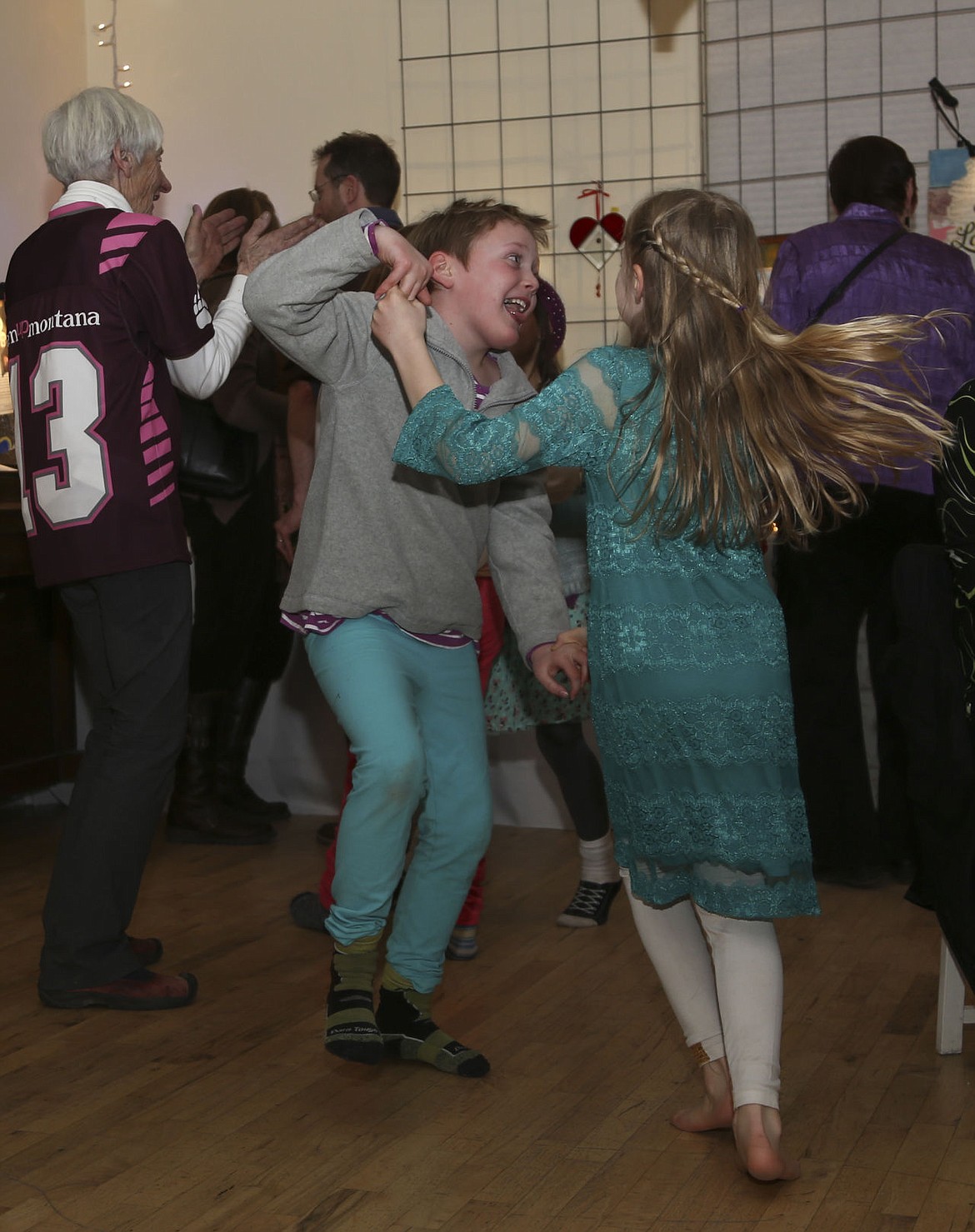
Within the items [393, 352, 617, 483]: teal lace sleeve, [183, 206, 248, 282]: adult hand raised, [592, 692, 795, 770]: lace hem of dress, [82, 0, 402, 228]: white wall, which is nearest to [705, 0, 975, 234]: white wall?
[82, 0, 402, 228]: white wall

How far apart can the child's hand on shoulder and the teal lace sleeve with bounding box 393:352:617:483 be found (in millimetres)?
186

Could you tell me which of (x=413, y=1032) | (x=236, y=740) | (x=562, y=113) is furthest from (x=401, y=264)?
(x=562, y=113)

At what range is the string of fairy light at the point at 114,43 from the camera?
4113 mm

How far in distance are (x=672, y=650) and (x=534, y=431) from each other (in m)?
0.30

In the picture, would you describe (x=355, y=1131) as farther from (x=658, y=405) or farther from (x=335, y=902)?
(x=658, y=405)

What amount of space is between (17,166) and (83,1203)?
122 inches

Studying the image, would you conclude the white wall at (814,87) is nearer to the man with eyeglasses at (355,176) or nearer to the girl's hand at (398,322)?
the man with eyeglasses at (355,176)

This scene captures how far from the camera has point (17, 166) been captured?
3.98 m

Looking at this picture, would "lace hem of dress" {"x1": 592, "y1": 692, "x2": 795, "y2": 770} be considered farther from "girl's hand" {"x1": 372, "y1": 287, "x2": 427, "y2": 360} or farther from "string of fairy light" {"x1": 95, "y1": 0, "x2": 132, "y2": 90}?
"string of fairy light" {"x1": 95, "y1": 0, "x2": 132, "y2": 90}

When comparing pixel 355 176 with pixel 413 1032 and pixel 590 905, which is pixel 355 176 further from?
pixel 413 1032

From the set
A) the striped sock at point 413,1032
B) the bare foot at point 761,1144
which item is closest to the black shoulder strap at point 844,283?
the striped sock at point 413,1032

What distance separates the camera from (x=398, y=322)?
1780mm

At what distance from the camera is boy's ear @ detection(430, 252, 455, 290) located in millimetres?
2070

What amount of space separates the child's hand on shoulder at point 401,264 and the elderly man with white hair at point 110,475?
22.1 inches
